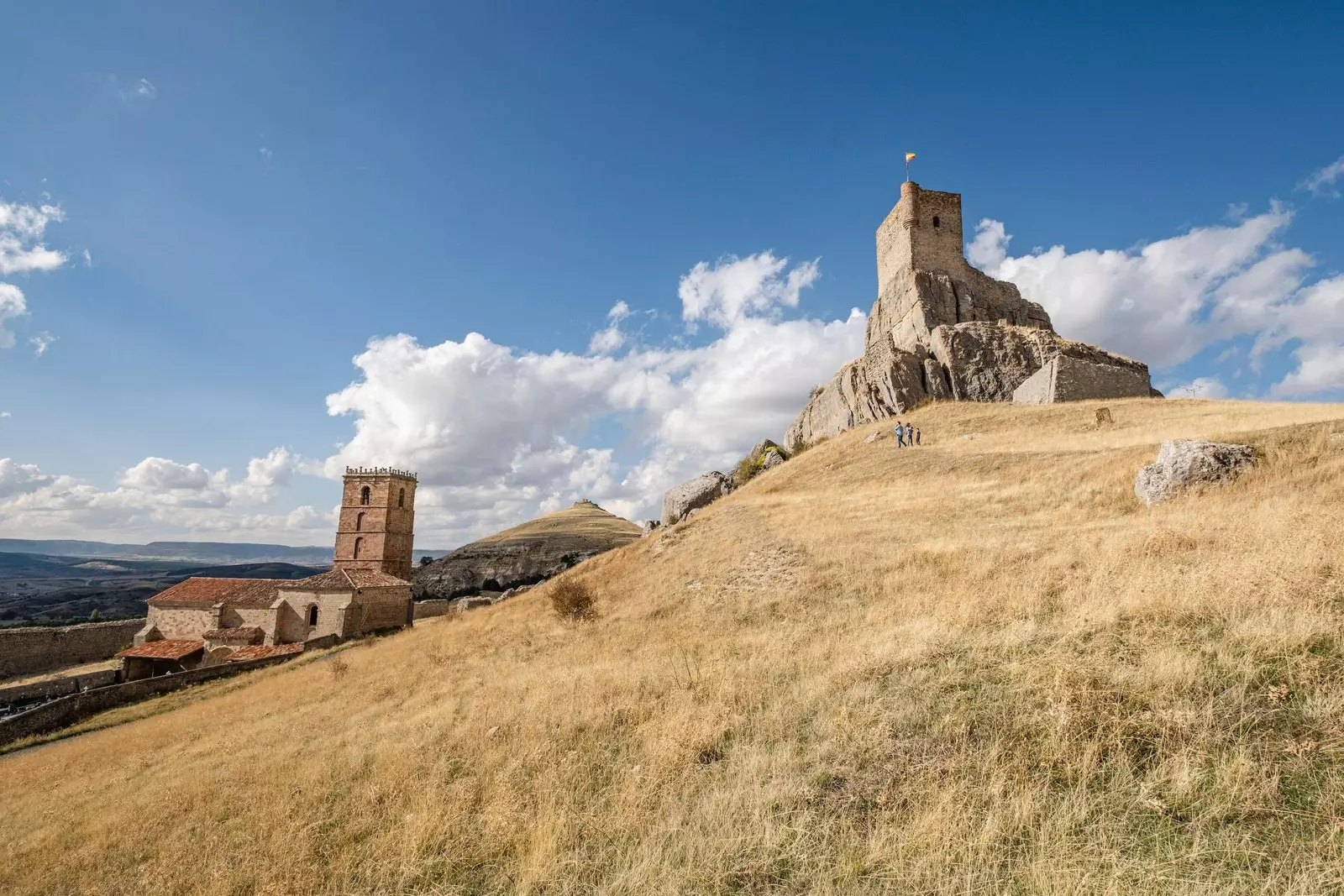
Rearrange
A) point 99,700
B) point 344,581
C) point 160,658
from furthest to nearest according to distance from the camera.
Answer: point 344,581 → point 160,658 → point 99,700

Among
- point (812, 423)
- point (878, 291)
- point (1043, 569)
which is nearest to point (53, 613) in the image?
point (812, 423)

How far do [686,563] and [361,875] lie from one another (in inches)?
577

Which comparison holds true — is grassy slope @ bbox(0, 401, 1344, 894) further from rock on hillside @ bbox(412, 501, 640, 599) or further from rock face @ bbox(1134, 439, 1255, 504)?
rock on hillside @ bbox(412, 501, 640, 599)

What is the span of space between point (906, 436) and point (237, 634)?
146ft

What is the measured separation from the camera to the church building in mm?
35969

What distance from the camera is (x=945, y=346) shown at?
39.6m

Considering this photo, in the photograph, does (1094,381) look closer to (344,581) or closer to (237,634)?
(344,581)

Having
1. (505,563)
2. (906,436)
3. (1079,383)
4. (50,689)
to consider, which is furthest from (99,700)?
(1079,383)

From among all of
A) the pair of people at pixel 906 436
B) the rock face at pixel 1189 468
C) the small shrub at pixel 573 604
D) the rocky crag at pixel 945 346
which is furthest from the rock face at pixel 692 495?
the rock face at pixel 1189 468

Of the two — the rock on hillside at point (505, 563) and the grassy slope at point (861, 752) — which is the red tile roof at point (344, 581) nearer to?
the rock on hillside at point (505, 563)

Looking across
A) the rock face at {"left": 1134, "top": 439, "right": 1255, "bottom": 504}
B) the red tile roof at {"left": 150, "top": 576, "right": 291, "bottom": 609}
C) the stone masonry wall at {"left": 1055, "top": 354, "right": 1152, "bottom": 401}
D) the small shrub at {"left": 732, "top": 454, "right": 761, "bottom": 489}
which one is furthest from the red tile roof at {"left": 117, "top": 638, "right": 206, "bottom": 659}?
the stone masonry wall at {"left": 1055, "top": 354, "right": 1152, "bottom": 401}

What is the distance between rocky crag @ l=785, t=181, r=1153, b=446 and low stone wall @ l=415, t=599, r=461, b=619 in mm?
32072

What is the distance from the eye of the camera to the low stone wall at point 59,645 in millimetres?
35750

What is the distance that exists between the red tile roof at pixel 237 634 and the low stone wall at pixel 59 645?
9.03 meters
